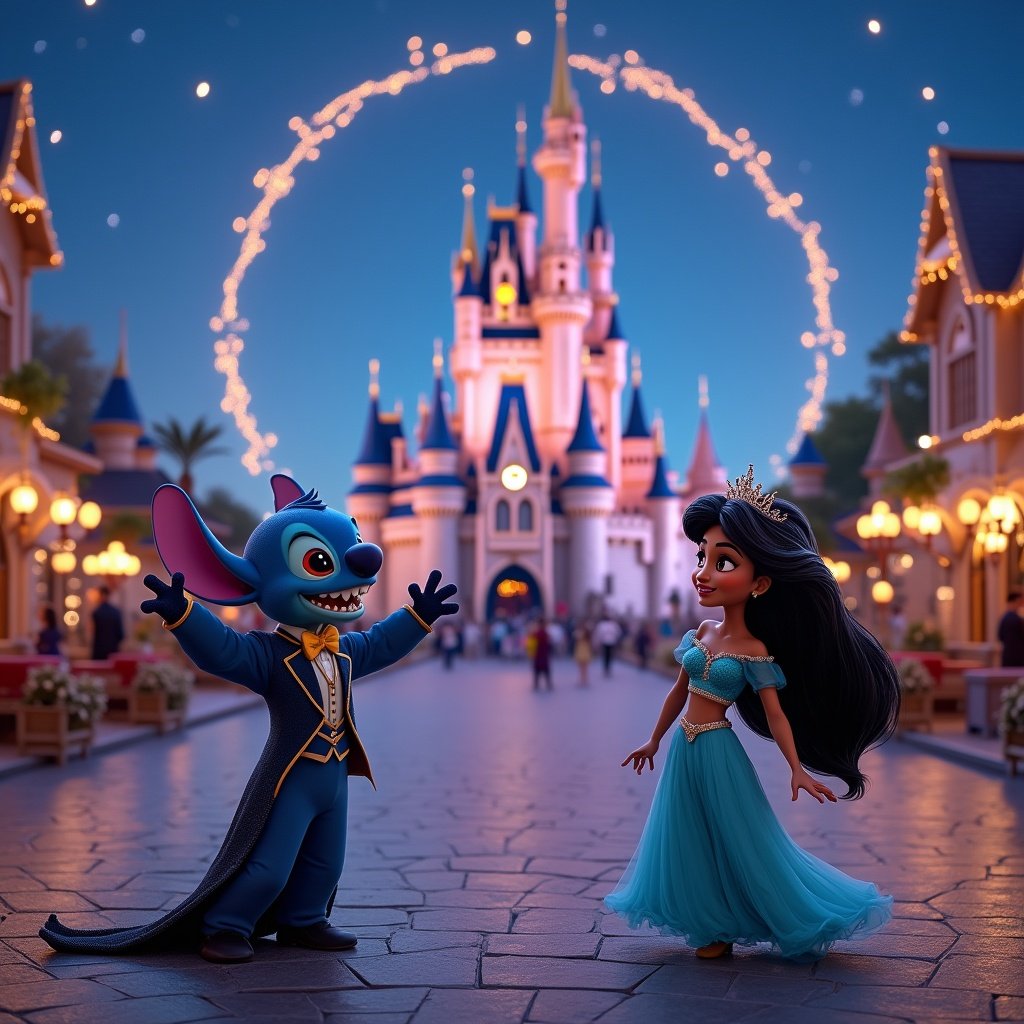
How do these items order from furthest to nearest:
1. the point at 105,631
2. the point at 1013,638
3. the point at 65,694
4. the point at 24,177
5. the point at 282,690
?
the point at 24,177, the point at 105,631, the point at 1013,638, the point at 65,694, the point at 282,690

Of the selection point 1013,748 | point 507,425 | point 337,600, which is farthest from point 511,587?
point 337,600

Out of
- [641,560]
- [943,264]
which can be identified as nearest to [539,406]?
[641,560]

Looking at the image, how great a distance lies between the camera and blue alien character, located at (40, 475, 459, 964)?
18.5 feet

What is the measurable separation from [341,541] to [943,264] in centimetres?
2200

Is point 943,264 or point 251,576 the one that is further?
point 943,264

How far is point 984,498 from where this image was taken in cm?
2273

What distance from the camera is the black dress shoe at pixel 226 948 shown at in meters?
5.52

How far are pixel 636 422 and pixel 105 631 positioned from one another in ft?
165

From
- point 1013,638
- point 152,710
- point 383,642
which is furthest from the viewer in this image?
point 152,710

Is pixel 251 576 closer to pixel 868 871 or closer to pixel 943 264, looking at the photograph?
pixel 868 871

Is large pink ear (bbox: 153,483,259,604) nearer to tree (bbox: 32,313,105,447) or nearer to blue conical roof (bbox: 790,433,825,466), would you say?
blue conical roof (bbox: 790,433,825,466)

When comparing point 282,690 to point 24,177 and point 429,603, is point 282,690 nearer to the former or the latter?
point 429,603

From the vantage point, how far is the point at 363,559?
604 centimetres

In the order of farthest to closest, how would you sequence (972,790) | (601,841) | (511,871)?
(972,790) < (601,841) < (511,871)
